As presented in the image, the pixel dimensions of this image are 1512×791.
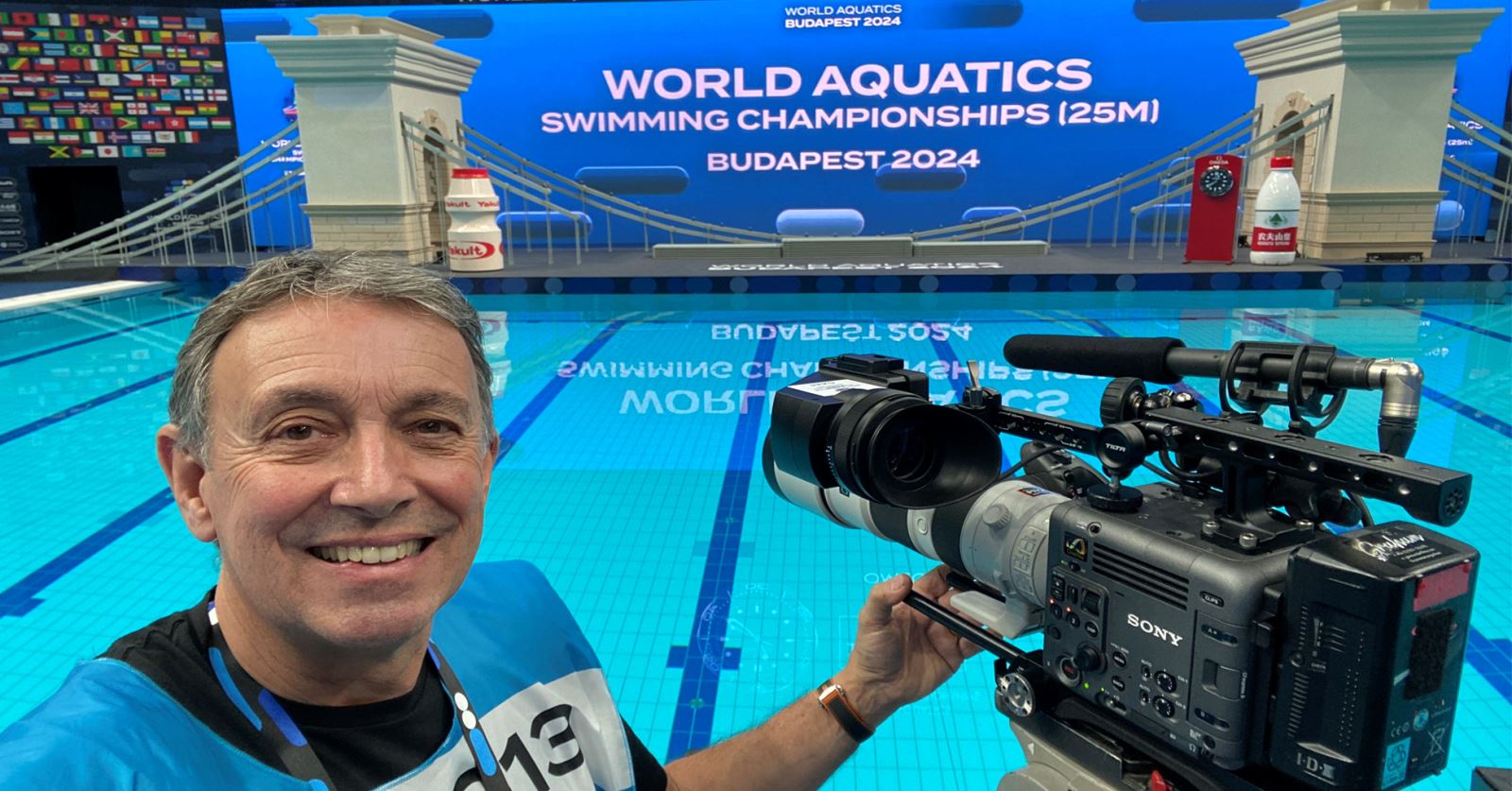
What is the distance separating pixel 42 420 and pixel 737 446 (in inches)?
134

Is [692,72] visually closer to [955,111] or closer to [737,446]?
[955,111]

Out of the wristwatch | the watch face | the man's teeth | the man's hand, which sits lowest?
the wristwatch

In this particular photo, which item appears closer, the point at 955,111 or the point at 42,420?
the point at 42,420

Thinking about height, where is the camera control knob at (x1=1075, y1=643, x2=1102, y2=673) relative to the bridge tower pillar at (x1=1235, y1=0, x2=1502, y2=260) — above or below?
below

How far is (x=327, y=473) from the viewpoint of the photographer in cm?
82

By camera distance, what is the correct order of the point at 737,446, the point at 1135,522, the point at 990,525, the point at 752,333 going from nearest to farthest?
the point at 1135,522
the point at 990,525
the point at 737,446
the point at 752,333

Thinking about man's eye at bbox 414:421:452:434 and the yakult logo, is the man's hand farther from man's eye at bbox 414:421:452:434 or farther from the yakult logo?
the yakult logo

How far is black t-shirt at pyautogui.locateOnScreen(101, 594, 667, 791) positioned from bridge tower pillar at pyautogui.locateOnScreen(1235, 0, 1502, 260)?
8679mm

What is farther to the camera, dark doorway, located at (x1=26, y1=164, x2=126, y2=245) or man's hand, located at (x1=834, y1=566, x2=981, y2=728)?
dark doorway, located at (x1=26, y1=164, x2=126, y2=245)

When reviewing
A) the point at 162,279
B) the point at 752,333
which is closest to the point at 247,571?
the point at 752,333

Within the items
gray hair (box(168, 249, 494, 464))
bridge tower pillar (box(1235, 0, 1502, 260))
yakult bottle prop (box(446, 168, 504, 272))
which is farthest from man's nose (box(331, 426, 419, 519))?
bridge tower pillar (box(1235, 0, 1502, 260))

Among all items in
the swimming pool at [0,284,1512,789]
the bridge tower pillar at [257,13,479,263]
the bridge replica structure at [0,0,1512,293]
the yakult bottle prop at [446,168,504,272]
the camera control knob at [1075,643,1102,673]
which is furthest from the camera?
the yakult bottle prop at [446,168,504,272]

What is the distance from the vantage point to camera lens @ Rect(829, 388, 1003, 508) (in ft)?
3.47

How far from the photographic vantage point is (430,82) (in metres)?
8.77
